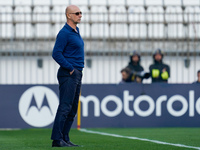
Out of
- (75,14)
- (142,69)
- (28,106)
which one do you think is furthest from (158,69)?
(75,14)

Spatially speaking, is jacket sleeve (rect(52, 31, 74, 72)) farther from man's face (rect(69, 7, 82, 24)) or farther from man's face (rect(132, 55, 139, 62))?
man's face (rect(132, 55, 139, 62))

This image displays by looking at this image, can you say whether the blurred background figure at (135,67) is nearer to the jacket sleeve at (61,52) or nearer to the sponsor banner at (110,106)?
the sponsor banner at (110,106)

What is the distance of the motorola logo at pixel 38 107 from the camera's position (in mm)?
12422

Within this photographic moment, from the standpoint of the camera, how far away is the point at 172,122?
12.6 meters

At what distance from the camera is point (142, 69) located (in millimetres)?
12820

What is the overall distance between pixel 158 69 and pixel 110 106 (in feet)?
4.35

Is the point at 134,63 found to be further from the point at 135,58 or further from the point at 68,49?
the point at 68,49

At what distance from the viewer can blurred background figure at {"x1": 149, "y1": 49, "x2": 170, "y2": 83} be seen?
12.7 metres

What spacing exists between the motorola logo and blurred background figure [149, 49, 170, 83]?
2176 millimetres

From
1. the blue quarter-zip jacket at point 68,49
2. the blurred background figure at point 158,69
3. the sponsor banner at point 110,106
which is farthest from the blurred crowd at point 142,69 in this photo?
the blue quarter-zip jacket at point 68,49

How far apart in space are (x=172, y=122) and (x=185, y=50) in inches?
79.7

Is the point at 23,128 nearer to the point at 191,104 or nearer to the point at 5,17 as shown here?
the point at 5,17

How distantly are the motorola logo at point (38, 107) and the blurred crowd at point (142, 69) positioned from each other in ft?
5.43

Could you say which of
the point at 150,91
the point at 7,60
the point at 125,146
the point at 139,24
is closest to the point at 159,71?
Result: the point at 150,91
